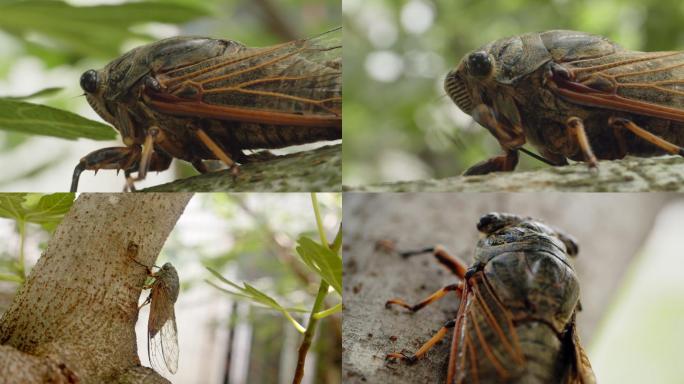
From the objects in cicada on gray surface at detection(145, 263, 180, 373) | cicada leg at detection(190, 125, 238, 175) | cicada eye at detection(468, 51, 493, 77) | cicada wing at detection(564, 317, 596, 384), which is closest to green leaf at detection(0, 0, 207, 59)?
cicada leg at detection(190, 125, 238, 175)

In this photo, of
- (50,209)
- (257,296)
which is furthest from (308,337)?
(50,209)

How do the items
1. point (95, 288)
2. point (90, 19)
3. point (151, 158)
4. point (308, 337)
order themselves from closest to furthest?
point (151, 158) → point (95, 288) → point (308, 337) → point (90, 19)

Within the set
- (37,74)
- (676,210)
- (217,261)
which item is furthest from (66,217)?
(676,210)

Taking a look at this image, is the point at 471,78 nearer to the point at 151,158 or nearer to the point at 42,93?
the point at 151,158

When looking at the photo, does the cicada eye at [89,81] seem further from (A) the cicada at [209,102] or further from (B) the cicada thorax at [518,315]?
(B) the cicada thorax at [518,315]

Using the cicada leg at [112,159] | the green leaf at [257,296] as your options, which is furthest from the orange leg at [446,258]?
the cicada leg at [112,159]

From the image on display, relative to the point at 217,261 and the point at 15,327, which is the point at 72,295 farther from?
the point at 217,261
